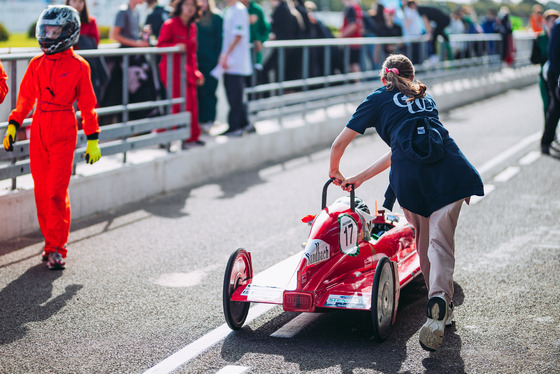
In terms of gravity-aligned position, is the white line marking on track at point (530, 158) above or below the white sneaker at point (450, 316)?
below

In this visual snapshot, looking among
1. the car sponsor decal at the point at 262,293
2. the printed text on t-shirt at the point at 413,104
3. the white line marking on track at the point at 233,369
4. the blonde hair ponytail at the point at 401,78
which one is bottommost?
the white line marking on track at the point at 233,369

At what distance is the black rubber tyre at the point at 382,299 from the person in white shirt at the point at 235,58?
7.22 m

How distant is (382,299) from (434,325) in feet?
1.26

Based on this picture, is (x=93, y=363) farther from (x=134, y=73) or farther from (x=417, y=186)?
(x=134, y=73)

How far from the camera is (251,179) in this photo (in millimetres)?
11547

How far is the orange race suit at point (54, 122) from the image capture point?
7.08 metres

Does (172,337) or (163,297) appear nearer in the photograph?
(172,337)

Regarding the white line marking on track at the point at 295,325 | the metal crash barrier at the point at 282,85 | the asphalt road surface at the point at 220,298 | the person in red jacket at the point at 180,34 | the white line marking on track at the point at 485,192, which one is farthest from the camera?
the person in red jacket at the point at 180,34

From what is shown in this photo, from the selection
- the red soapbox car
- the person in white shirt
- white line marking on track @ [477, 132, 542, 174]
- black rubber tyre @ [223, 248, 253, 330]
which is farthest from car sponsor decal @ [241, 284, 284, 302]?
the person in white shirt

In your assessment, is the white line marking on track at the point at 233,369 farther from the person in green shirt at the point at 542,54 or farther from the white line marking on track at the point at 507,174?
the person in green shirt at the point at 542,54

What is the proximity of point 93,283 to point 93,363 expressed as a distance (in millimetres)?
1776

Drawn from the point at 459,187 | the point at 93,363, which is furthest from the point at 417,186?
the point at 93,363

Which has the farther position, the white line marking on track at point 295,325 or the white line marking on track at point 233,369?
the white line marking on track at point 295,325

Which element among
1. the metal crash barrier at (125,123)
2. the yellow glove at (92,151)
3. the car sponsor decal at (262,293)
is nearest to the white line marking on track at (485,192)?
the metal crash barrier at (125,123)
